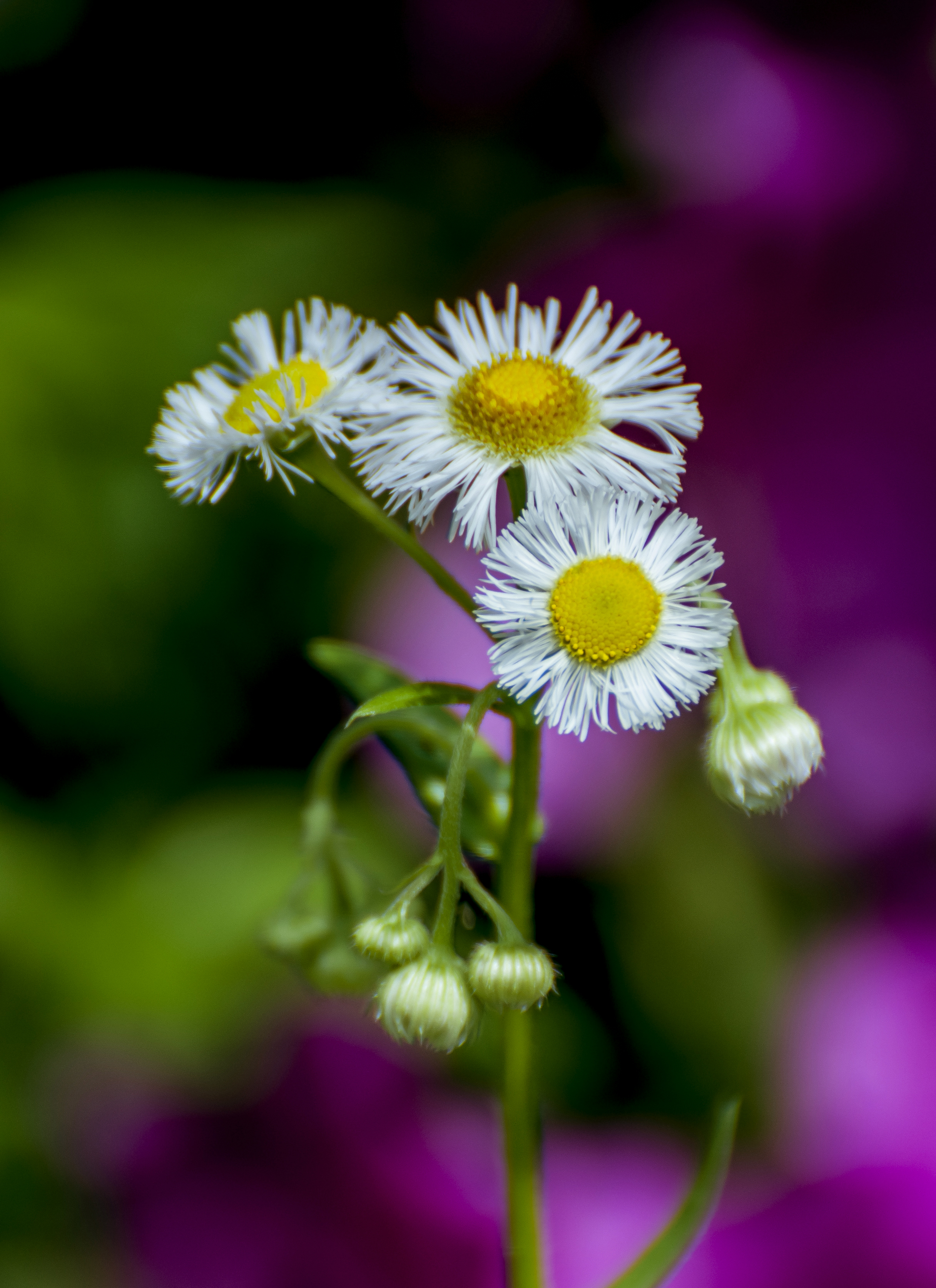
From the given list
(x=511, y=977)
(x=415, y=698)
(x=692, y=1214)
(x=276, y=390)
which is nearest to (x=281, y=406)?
(x=276, y=390)

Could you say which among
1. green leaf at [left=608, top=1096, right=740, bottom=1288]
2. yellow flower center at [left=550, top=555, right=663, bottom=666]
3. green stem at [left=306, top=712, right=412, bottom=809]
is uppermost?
yellow flower center at [left=550, top=555, right=663, bottom=666]

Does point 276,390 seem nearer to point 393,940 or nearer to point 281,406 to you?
point 281,406

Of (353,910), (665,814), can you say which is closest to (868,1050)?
(665,814)

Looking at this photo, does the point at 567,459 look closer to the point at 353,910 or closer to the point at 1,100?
the point at 353,910

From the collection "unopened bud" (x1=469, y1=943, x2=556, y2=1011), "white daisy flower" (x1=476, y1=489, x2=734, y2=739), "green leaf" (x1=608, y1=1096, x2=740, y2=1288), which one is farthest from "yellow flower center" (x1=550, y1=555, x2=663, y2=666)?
"green leaf" (x1=608, y1=1096, x2=740, y2=1288)

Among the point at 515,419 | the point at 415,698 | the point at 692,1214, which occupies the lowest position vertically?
the point at 692,1214

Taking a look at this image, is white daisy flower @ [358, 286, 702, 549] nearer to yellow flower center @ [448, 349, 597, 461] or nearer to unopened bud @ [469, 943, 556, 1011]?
yellow flower center @ [448, 349, 597, 461]
